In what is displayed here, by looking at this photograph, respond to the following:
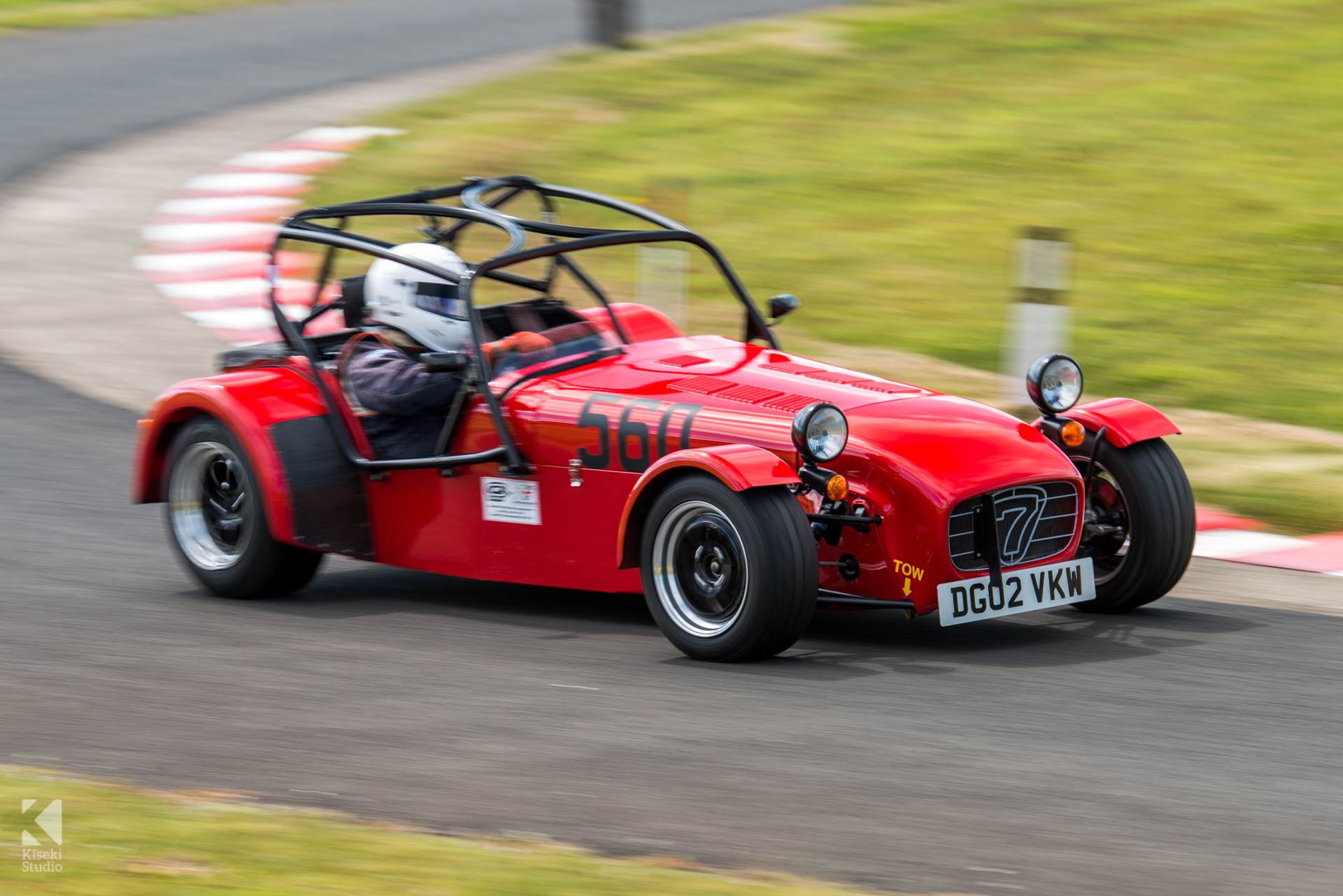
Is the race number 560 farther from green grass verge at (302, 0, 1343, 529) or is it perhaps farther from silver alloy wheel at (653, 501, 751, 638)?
green grass verge at (302, 0, 1343, 529)

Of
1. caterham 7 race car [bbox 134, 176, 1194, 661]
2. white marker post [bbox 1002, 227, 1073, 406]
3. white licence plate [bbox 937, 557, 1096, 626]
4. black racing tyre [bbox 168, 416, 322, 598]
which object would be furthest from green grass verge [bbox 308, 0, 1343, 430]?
black racing tyre [bbox 168, 416, 322, 598]

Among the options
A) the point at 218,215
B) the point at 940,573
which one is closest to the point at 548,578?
the point at 940,573

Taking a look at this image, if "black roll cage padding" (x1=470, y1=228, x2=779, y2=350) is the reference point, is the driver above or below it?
below

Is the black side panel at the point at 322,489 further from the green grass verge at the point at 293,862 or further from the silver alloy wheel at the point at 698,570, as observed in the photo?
the green grass verge at the point at 293,862

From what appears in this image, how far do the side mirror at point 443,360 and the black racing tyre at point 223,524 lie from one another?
929mm

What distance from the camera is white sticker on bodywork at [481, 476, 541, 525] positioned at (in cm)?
687

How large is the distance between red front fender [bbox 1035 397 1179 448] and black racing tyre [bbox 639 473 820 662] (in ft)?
4.76

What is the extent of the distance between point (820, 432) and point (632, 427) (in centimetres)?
78

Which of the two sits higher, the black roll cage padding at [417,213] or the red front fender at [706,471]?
the black roll cage padding at [417,213]

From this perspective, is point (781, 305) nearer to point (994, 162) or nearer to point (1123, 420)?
point (1123, 420)

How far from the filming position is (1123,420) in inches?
272

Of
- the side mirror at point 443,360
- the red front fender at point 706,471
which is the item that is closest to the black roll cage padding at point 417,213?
the side mirror at point 443,360

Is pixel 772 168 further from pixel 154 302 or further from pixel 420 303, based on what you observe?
pixel 420 303

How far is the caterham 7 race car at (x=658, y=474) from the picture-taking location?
20.1 feet
